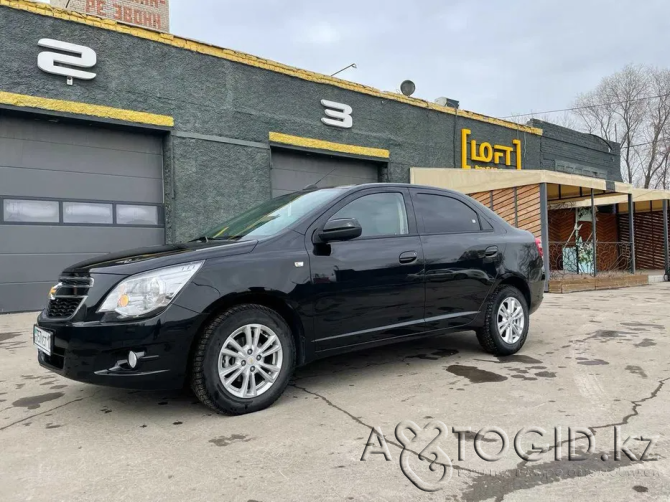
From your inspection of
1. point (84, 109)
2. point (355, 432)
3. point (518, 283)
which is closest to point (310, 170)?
point (84, 109)

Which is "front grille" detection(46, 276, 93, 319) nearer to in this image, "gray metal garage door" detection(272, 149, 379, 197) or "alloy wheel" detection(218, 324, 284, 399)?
"alloy wheel" detection(218, 324, 284, 399)

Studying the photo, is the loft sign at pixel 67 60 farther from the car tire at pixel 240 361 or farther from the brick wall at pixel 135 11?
the car tire at pixel 240 361

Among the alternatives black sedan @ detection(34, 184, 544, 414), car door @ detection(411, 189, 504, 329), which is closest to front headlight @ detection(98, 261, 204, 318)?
black sedan @ detection(34, 184, 544, 414)

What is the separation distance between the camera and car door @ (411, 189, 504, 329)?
450 cm

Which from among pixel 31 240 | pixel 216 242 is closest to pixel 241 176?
pixel 31 240

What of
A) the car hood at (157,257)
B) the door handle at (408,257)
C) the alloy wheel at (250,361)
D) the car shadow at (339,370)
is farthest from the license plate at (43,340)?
the door handle at (408,257)

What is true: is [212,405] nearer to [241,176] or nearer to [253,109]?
[241,176]

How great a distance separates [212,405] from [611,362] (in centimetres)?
368

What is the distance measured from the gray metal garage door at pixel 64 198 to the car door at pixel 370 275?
6657mm

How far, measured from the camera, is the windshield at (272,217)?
4.01 m

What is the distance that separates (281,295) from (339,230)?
643 mm

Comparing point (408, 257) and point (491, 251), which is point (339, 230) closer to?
point (408, 257)

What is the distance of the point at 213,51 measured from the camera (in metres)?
10.3

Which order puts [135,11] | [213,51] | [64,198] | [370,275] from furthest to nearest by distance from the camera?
[135,11]
[213,51]
[64,198]
[370,275]
